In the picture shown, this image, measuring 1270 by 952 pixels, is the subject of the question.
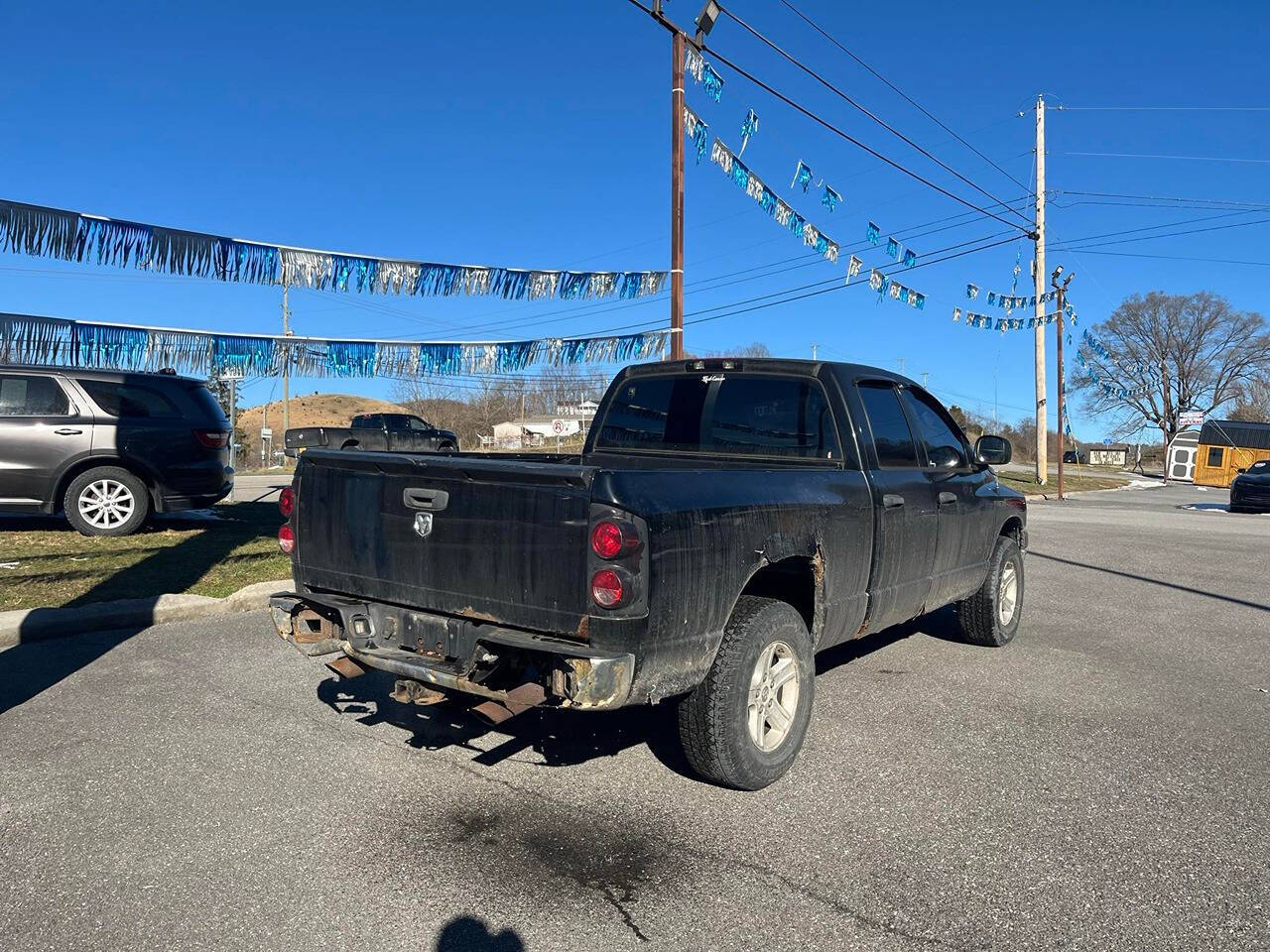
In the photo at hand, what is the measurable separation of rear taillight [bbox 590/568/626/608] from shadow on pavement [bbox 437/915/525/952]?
107 cm

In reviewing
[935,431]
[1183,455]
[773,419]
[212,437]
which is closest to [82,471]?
[212,437]

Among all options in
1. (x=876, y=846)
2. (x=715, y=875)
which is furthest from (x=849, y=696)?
(x=715, y=875)

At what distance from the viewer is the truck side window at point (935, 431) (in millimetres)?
5609

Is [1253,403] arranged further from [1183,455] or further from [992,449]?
[992,449]

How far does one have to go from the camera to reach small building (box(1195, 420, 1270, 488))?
155ft

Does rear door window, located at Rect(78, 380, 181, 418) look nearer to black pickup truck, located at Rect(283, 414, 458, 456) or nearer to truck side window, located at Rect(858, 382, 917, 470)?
black pickup truck, located at Rect(283, 414, 458, 456)

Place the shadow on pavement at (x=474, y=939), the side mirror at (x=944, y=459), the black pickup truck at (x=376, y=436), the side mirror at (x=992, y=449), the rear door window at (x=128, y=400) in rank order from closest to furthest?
the shadow on pavement at (x=474, y=939) < the side mirror at (x=944, y=459) < the side mirror at (x=992, y=449) < the rear door window at (x=128, y=400) < the black pickup truck at (x=376, y=436)

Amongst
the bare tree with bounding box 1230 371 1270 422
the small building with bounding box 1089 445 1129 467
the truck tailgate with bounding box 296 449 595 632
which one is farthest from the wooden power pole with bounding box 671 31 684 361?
the small building with bounding box 1089 445 1129 467

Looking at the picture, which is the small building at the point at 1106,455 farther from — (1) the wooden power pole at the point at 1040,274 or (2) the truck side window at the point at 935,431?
(2) the truck side window at the point at 935,431

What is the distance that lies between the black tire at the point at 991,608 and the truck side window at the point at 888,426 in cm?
156

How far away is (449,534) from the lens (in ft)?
12.0

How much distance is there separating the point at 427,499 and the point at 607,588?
945 millimetres

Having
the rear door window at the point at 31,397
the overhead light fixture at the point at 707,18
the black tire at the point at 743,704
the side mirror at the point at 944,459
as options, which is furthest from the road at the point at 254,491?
the black tire at the point at 743,704

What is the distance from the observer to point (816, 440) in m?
4.77
